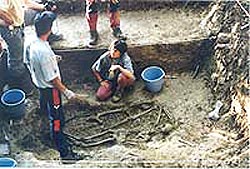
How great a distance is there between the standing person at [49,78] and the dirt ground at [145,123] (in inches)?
5.8

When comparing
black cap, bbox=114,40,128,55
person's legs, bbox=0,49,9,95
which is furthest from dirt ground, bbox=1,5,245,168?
black cap, bbox=114,40,128,55

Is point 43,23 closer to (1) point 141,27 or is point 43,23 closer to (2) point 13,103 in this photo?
(2) point 13,103

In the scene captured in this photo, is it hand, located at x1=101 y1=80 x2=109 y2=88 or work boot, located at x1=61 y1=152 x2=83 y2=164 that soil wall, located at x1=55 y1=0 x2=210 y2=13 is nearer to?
hand, located at x1=101 y1=80 x2=109 y2=88

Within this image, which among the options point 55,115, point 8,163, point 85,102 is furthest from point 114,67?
point 8,163

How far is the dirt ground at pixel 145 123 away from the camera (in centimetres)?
535

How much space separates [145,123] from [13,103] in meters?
1.36

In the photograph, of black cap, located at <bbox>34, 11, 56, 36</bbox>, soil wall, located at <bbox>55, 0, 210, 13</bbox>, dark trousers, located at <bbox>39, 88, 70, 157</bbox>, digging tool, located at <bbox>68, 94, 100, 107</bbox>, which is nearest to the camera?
black cap, located at <bbox>34, 11, 56, 36</bbox>

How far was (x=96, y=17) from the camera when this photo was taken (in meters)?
6.66

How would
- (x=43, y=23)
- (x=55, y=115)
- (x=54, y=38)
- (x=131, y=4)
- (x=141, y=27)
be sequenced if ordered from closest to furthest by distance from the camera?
(x=43, y=23)
(x=55, y=115)
(x=54, y=38)
(x=141, y=27)
(x=131, y=4)

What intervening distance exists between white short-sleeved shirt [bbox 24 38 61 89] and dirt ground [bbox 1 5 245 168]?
0.75 m

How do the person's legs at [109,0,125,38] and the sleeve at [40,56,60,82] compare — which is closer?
the sleeve at [40,56,60,82]

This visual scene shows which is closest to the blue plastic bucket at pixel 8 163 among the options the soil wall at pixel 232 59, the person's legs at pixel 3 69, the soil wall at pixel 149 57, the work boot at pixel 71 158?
the work boot at pixel 71 158

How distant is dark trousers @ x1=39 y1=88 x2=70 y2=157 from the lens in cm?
542

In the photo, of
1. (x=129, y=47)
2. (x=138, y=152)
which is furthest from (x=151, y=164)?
(x=129, y=47)
